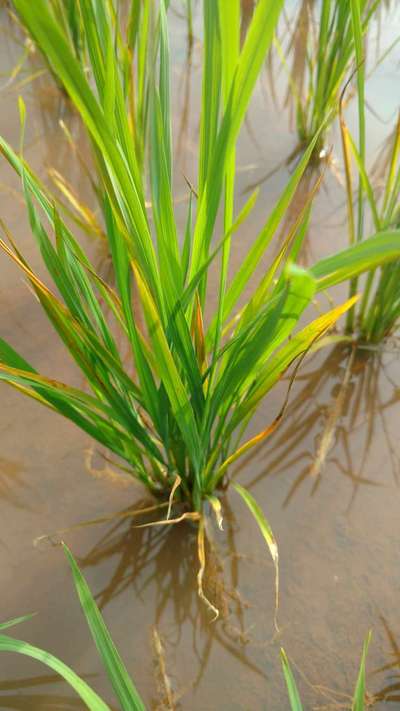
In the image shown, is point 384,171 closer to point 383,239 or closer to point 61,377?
point 61,377

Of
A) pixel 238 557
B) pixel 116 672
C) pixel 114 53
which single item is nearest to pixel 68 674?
pixel 116 672

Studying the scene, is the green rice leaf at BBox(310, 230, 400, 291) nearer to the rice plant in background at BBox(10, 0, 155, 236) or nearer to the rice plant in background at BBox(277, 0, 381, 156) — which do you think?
the rice plant in background at BBox(10, 0, 155, 236)

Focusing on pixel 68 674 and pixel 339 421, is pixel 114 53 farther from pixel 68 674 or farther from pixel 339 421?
pixel 339 421

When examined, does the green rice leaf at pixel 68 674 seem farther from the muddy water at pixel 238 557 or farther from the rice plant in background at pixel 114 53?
the rice plant in background at pixel 114 53

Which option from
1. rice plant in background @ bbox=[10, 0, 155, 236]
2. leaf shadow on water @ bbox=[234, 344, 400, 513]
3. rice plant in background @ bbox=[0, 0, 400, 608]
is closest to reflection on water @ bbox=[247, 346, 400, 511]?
leaf shadow on water @ bbox=[234, 344, 400, 513]

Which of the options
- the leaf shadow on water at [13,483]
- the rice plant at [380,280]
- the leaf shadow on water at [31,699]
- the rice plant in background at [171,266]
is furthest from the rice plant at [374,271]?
the leaf shadow on water at [31,699]

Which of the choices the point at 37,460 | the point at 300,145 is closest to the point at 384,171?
the point at 300,145
